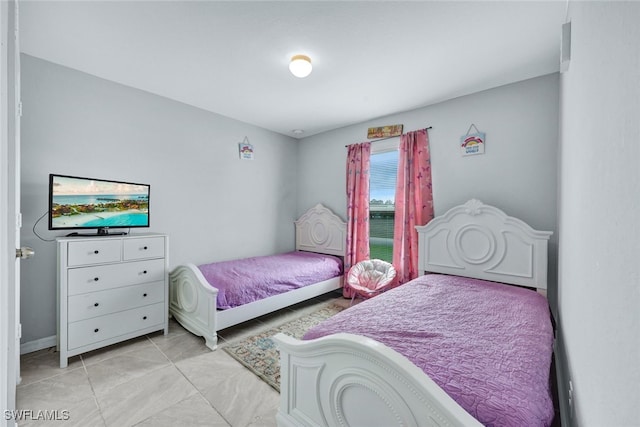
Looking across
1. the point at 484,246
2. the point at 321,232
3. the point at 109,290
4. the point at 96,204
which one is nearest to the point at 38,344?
the point at 109,290

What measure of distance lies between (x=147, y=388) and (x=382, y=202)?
3.10 metres

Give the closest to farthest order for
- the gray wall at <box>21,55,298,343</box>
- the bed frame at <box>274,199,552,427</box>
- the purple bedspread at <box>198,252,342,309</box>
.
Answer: the bed frame at <box>274,199,552,427</box>
the gray wall at <box>21,55,298,343</box>
the purple bedspread at <box>198,252,342,309</box>

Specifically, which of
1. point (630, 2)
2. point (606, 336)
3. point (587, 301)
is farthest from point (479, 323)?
point (630, 2)

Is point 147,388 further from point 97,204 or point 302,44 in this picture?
point 302,44

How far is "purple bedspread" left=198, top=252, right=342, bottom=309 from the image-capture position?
2.61 meters

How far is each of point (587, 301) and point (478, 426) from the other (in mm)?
538

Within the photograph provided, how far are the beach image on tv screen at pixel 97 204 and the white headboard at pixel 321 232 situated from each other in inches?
88.6

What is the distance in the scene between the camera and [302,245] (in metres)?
4.45

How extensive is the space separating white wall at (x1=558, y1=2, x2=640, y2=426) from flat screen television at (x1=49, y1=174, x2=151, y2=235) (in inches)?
125

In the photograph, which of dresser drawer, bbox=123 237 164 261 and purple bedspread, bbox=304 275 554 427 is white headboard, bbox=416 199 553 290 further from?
dresser drawer, bbox=123 237 164 261

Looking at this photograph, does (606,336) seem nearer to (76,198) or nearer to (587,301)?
(587,301)

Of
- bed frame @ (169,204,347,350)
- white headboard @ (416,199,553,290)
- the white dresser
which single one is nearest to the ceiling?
white headboard @ (416,199,553,290)

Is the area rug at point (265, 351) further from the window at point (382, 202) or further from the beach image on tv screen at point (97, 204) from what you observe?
the beach image on tv screen at point (97, 204)

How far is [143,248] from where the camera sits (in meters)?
2.50
